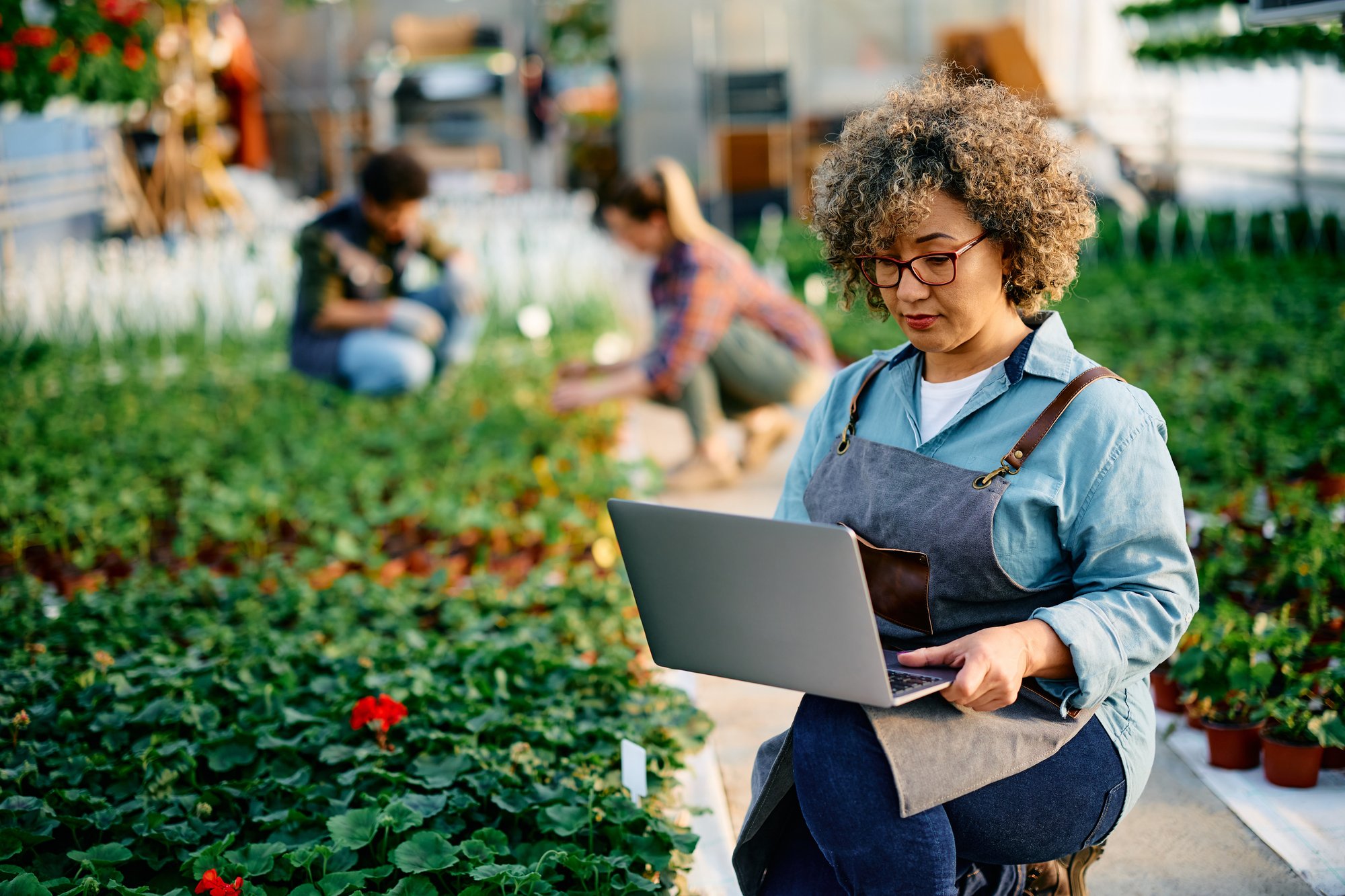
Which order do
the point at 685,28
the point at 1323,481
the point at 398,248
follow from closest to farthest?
the point at 1323,481 < the point at 398,248 < the point at 685,28

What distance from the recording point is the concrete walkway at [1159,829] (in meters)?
2.00

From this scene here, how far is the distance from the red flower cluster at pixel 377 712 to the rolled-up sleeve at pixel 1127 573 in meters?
1.20

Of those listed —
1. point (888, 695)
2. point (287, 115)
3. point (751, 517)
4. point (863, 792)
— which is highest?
point (287, 115)

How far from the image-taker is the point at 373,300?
5535 millimetres

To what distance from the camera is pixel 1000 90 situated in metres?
1.67

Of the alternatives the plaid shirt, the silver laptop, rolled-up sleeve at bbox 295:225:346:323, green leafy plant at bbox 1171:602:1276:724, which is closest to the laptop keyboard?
the silver laptop

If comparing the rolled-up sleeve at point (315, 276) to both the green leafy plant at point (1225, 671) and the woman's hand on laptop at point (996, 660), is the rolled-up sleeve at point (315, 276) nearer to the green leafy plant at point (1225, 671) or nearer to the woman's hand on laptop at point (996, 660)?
the green leafy plant at point (1225, 671)

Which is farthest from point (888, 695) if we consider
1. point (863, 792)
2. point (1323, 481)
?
point (1323, 481)

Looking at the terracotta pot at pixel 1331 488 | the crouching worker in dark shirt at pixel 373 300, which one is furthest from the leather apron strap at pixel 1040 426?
the crouching worker in dark shirt at pixel 373 300

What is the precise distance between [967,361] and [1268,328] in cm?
488

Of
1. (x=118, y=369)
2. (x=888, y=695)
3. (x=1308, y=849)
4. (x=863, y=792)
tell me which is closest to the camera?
(x=888, y=695)

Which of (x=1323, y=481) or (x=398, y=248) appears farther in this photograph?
(x=398, y=248)

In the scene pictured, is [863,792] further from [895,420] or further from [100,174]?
[100,174]

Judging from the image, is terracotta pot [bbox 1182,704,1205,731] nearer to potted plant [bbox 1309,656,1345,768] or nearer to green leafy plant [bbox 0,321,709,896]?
potted plant [bbox 1309,656,1345,768]
